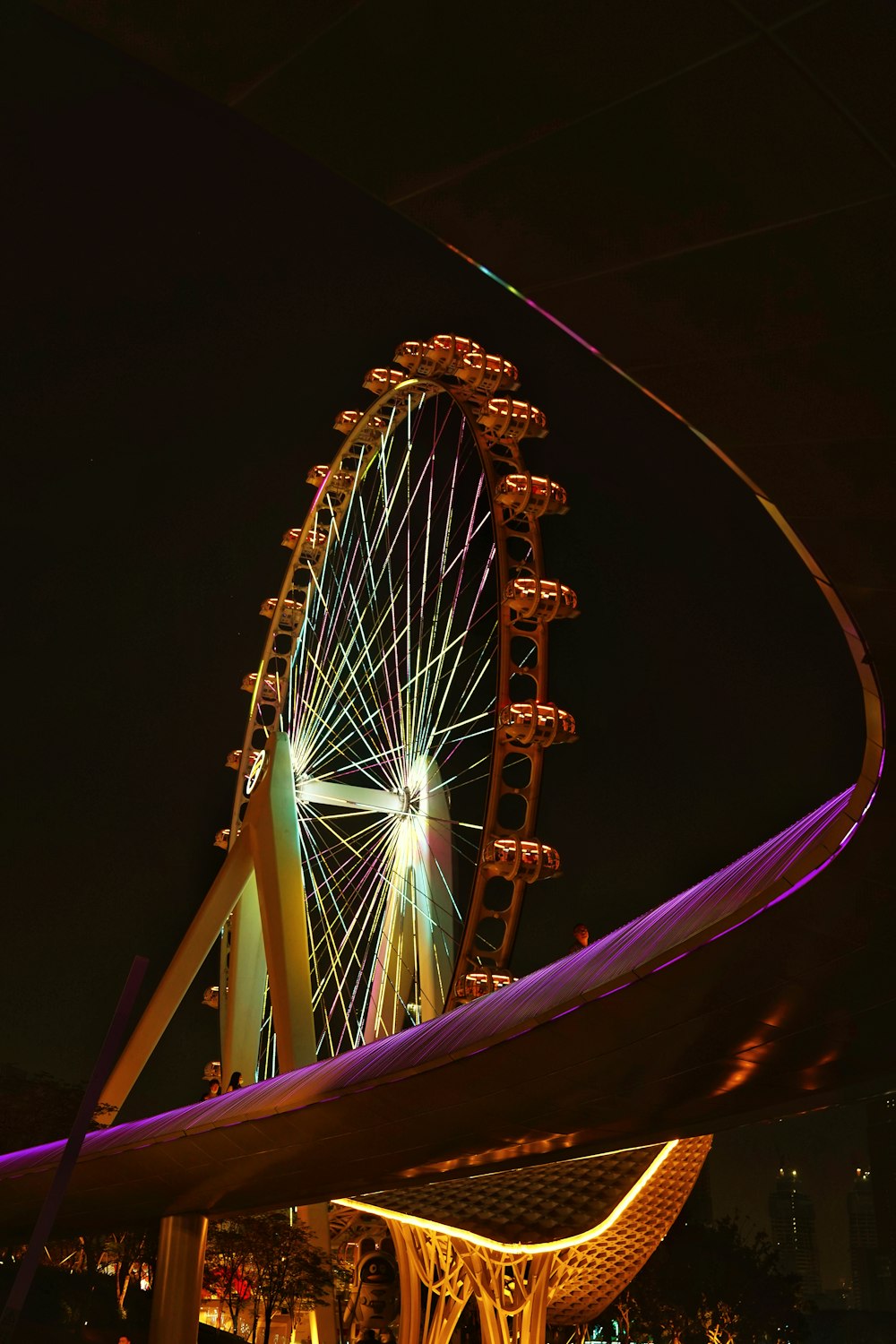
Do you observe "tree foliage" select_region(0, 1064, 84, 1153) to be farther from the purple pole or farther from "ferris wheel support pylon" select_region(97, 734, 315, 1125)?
the purple pole

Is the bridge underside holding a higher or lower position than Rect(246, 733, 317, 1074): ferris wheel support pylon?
lower

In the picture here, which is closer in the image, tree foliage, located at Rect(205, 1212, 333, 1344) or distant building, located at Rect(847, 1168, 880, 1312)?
tree foliage, located at Rect(205, 1212, 333, 1344)

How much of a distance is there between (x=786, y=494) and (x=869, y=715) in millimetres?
1237

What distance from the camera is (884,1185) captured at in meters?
48.2

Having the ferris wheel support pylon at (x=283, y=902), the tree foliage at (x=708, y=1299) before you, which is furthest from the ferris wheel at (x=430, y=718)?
the tree foliage at (x=708, y=1299)

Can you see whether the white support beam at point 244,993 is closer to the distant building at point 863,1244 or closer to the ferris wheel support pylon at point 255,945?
the ferris wheel support pylon at point 255,945

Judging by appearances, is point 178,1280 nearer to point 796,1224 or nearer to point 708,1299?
point 708,1299

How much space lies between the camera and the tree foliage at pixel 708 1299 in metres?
36.5

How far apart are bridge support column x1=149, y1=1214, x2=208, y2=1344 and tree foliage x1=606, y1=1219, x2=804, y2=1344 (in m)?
27.7

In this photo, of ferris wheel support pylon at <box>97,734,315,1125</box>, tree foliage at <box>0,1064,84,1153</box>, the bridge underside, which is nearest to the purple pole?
the bridge underside

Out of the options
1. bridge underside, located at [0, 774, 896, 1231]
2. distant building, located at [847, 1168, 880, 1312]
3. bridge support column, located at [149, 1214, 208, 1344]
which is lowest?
bridge support column, located at [149, 1214, 208, 1344]

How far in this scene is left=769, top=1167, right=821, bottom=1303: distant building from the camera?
50688 mm

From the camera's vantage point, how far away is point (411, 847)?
50.3ft

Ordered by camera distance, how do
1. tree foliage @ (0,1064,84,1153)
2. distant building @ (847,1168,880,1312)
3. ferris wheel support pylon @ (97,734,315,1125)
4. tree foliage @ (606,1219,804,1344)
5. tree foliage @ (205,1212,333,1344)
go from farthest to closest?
1. distant building @ (847,1168,880,1312)
2. tree foliage @ (606,1219,804,1344)
3. tree foliage @ (0,1064,84,1153)
4. tree foliage @ (205,1212,333,1344)
5. ferris wheel support pylon @ (97,734,315,1125)
